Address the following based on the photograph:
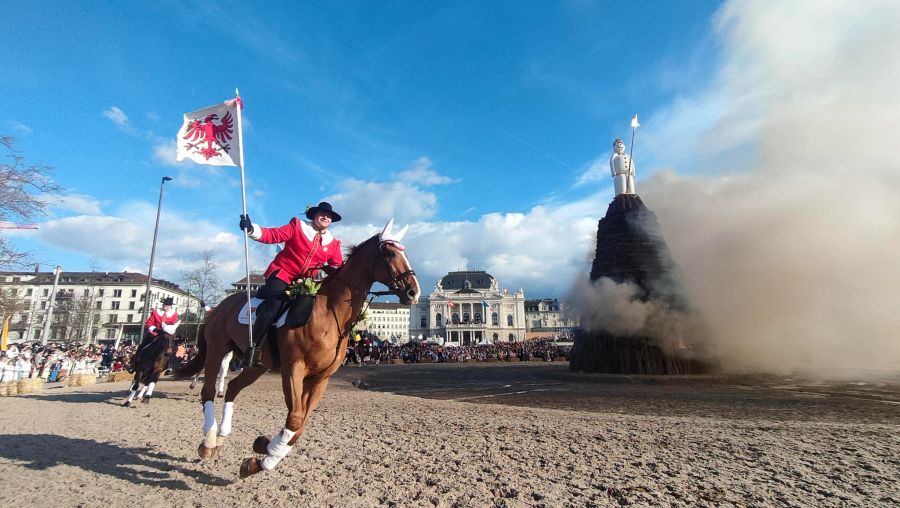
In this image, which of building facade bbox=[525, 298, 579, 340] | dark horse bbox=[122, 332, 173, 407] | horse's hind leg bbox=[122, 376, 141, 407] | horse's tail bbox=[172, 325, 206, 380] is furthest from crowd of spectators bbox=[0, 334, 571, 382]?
building facade bbox=[525, 298, 579, 340]

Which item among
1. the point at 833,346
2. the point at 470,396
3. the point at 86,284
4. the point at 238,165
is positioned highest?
the point at 86,284

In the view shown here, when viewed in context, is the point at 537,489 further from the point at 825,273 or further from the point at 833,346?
the point at 833,346

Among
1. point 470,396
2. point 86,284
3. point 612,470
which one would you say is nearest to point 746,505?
point 612,470

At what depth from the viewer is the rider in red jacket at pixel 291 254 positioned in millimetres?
5344

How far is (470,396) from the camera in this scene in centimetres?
1670

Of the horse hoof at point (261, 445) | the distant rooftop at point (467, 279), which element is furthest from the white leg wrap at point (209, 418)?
the distant rooftop at point (467, 279)

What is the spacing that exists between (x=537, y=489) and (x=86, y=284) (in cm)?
13635

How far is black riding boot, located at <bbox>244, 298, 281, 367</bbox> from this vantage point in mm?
5258

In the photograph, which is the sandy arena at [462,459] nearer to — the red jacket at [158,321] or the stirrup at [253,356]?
the stirrup at [253,356]

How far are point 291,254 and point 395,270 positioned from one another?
196 cm

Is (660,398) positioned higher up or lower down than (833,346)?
lower down

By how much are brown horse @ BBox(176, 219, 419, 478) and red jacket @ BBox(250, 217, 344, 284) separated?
62cm

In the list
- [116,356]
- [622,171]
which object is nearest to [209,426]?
[622,171]

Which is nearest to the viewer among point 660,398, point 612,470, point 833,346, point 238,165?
point 612,470
